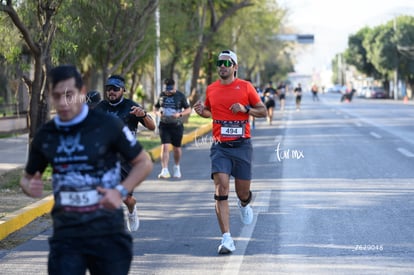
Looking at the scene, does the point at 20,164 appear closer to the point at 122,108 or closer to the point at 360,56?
the point at 122,108

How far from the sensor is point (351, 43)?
100 meters

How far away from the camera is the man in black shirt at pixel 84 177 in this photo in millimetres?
4391

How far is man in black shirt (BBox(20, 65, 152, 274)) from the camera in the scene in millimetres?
4391

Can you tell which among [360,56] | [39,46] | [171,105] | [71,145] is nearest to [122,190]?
[71,145]

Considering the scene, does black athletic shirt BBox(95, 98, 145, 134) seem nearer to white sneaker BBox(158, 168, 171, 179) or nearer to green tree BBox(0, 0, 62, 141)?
green tree BBox(0, 0, 62, 141)

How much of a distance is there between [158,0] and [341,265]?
1351cm

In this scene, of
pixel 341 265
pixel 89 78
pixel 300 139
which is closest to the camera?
pixel 341 265

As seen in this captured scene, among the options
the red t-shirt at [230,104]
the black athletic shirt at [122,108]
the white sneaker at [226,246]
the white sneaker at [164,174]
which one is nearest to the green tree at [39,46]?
the white sneaker at [164,174]

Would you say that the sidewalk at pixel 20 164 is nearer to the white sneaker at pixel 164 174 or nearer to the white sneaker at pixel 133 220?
the white sneaker at pixel 133 220

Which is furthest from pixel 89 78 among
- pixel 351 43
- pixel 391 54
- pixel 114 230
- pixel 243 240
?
pixel 351 43

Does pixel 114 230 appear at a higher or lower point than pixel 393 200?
higher

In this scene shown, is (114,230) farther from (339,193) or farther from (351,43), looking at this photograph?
(351,43)

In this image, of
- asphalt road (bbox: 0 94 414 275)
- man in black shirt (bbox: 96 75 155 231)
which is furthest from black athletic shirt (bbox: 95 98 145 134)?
asphalt road (bbox: 0 94 414 275)

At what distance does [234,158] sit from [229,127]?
0.32 meters
